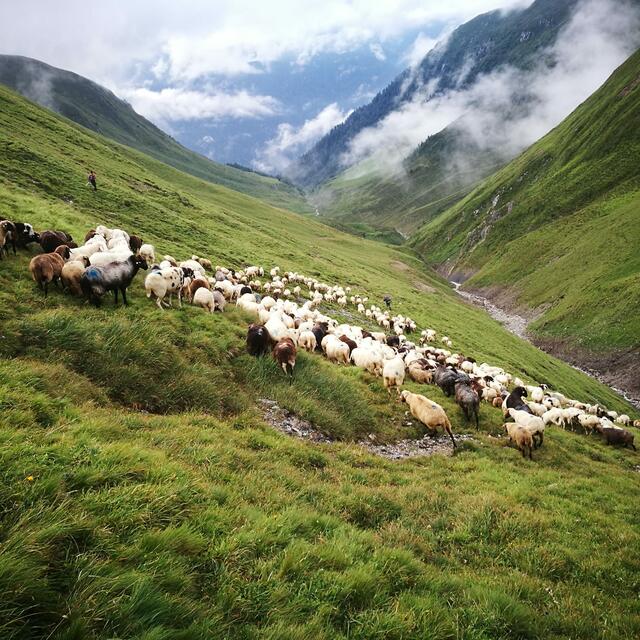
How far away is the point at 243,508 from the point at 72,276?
10.3 m

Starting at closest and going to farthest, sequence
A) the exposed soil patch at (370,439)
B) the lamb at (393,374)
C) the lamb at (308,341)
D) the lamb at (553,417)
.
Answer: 1. the exposed soil patch at (370,439)
2. the lamb at (393,374)
3. the lamb at (308,341)
4. the lamb at (553,417)

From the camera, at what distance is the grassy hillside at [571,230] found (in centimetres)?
6003

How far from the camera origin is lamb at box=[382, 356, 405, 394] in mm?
17797

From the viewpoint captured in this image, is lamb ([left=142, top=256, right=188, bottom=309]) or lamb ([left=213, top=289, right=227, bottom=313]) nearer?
lamb ([left=142, top=256, right=188, bottom=309])

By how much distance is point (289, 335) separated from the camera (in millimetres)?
17125

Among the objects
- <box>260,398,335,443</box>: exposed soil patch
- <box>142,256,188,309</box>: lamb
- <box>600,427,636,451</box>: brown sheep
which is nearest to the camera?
<box>260,398,335,443</box>: exposed soil patch

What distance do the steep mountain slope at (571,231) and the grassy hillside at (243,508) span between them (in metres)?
51.2

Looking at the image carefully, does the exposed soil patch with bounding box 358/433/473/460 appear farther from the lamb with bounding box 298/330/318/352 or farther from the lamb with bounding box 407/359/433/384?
the lamb with bounding box 298/330/318/352

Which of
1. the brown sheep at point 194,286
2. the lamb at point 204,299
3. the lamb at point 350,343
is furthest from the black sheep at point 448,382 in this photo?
the brown sheep at point 194,286

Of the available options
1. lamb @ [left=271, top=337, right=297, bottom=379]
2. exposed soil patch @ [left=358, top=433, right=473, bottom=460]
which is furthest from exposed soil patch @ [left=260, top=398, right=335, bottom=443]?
lamb @ [left=271, top=337, right=297, bottom=379]

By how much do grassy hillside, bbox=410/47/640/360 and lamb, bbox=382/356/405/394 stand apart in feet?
151

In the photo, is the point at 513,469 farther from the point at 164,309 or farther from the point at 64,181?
the point at 64,181

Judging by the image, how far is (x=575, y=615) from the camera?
6.02 m

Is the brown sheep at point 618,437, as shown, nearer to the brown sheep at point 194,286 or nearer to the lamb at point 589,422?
the lamb at point 589,422
